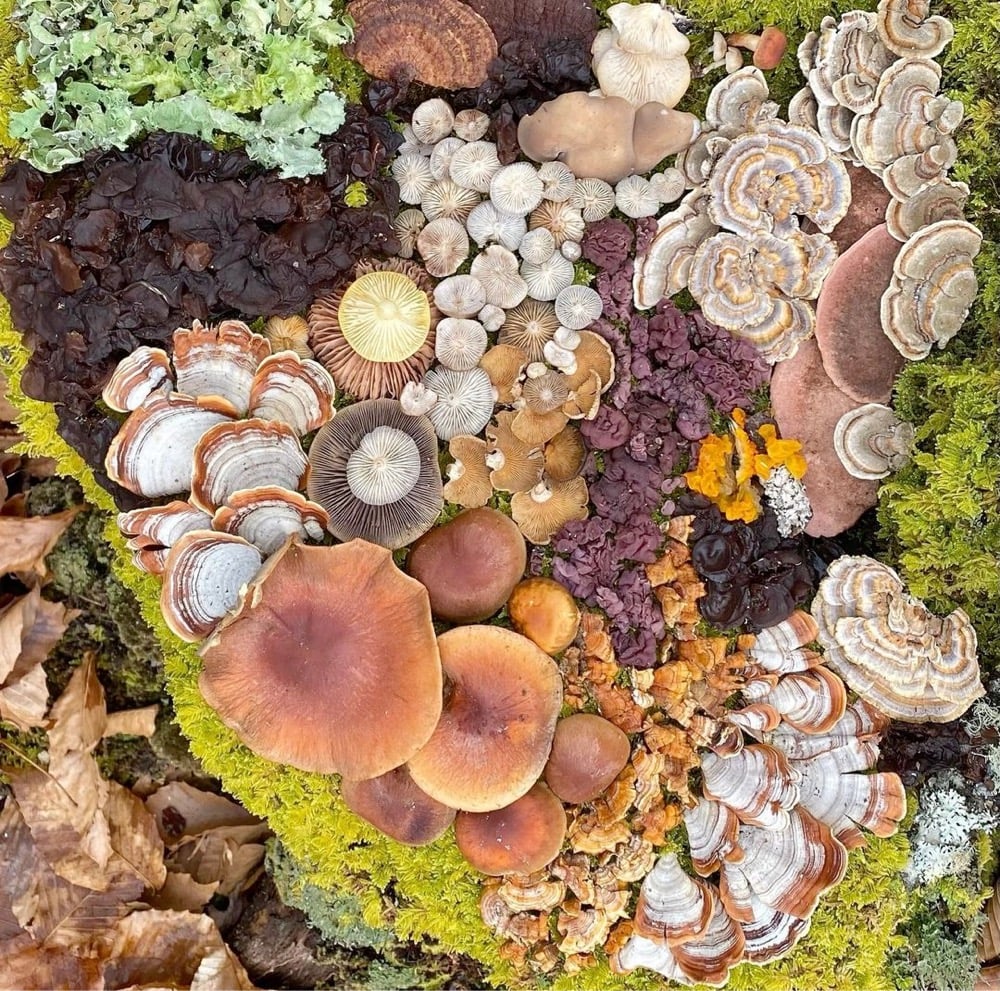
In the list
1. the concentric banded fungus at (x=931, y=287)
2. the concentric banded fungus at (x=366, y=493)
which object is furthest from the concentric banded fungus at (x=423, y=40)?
the concentric banded fungus at (x=931, y=287)

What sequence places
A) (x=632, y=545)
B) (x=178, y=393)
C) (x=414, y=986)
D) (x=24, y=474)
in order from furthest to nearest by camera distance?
(x=24, y=474) < (x=414, y=986) < (x=632, y=545) < (x=178, y=393)

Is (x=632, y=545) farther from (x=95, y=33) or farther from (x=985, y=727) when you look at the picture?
(x=95, y=33)

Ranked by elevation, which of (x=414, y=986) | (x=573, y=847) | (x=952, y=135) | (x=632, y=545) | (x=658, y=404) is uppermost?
(x=952, y=135)

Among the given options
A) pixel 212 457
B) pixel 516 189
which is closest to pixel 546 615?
pixel 212 457

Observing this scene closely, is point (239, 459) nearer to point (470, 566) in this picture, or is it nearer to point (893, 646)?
point (470, 566)

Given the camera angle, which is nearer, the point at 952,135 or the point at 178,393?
the point at 178,393

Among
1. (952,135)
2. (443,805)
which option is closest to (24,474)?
(443,805)

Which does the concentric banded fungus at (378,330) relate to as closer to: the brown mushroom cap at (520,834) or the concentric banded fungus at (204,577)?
the concentric banded fungus at (204,577)

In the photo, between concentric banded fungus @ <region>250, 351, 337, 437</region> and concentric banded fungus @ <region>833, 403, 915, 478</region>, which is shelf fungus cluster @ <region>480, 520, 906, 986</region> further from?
concentric banded fungus @ <region>250, 351, 337, 437</region>
